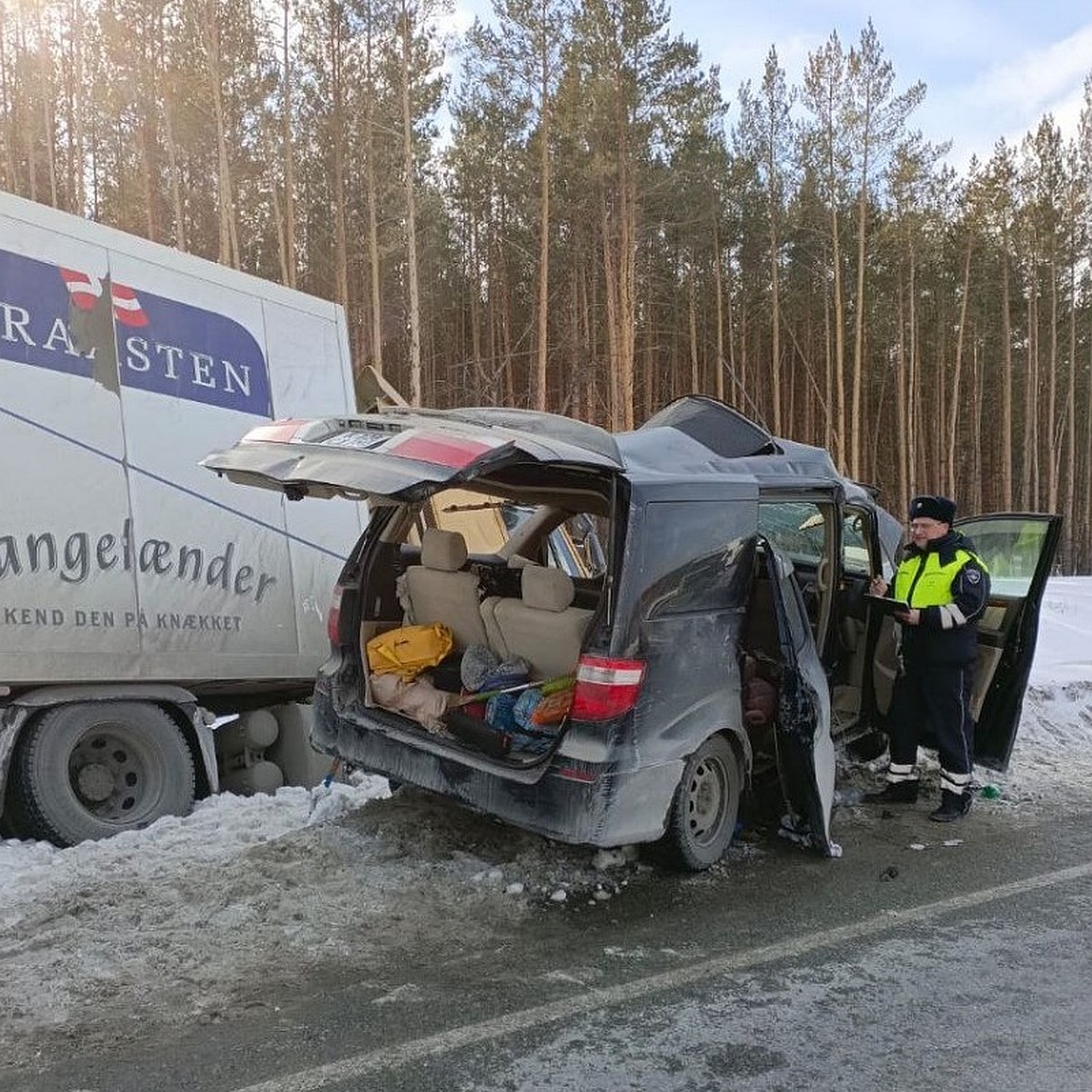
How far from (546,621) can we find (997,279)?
32306 millimetres

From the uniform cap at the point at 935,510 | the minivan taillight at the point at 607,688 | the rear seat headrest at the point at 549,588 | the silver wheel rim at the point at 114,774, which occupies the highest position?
the uniform cap at the point at 935,510

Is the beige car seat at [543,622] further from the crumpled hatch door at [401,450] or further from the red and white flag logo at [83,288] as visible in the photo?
the red and white flag logo at [83,288]

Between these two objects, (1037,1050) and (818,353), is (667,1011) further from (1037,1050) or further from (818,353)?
(818,353)

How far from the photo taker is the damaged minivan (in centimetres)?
366

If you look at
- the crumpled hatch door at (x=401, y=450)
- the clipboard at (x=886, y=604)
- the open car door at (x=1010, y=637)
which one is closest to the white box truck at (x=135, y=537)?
the crumpled hatch door at (x=401, y=450)

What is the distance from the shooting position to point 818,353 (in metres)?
35.7

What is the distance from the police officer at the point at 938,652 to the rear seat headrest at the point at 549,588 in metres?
2.20

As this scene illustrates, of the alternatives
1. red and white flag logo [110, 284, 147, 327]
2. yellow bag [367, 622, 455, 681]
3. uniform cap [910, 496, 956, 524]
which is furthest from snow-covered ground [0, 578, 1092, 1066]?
uniform cap [910, 496, 956, 524]

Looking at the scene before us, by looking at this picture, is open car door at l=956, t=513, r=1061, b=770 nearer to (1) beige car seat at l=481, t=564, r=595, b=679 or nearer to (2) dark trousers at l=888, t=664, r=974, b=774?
(2) dark trousers at l=888, t=664, r=974, b=774

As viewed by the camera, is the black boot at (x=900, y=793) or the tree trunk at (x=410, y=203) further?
the tree trunk at (x=410, y=203)

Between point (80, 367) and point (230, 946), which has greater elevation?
point (80, 367)

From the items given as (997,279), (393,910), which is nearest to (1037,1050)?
(393,910)

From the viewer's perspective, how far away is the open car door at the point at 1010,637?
5.41 m

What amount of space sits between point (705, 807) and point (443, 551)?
181cm
